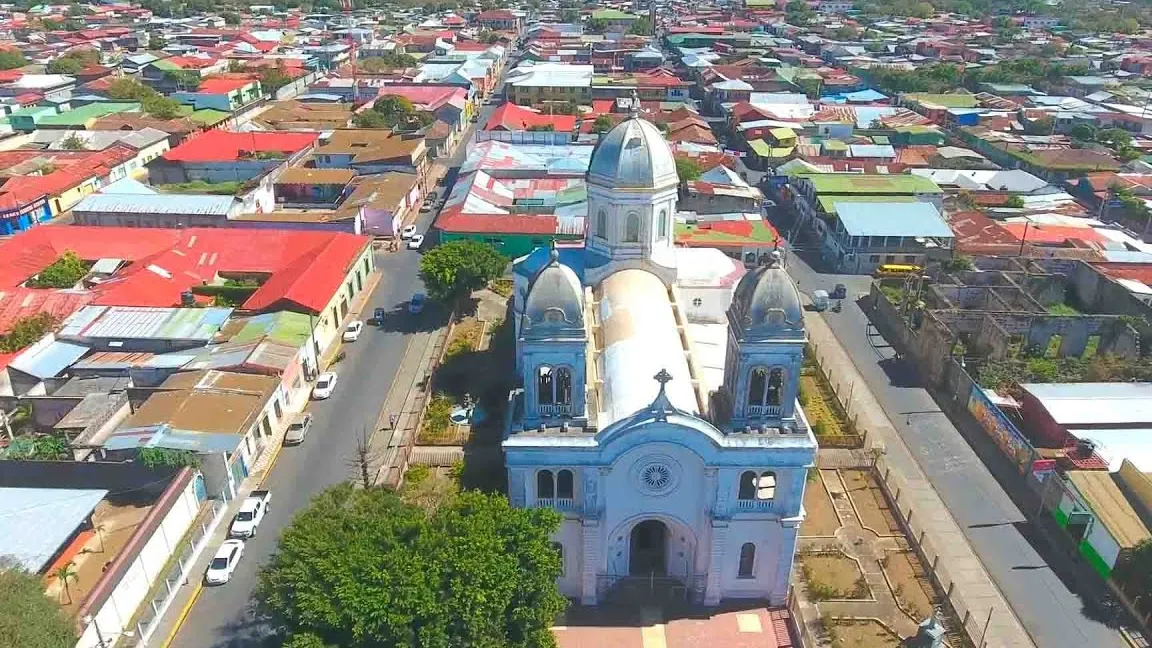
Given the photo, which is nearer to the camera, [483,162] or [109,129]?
[483,162]

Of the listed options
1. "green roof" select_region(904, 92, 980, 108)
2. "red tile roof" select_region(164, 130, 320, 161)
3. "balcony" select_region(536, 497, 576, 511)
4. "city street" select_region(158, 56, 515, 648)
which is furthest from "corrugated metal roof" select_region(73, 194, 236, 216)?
"green roof" select_region(904, 92, 980, 108)

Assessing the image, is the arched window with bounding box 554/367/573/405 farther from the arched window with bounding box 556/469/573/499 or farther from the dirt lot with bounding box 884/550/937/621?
the dirt lot with bounding box 884/550/937/621

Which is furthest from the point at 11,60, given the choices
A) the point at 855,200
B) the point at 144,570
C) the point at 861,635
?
the point at 861,635

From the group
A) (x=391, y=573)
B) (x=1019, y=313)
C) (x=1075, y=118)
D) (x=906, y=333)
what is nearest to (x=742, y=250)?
(x=906, y=333)

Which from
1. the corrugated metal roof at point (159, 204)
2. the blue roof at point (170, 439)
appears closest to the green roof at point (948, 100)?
the corrugated metal roof at point (159, 204)

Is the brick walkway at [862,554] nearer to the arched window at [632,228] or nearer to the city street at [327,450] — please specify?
the arched window at [632,228]

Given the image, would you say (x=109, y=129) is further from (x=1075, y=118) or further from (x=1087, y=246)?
(x=1075, y=118)
